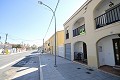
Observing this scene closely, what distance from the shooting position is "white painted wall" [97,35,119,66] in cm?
961

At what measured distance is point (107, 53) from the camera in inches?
396

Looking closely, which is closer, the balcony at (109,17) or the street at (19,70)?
the balcony at (109,17)

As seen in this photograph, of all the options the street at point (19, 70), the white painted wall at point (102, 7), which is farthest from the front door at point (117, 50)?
the street at point (19, 70)

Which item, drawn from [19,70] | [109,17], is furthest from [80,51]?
[19,70]

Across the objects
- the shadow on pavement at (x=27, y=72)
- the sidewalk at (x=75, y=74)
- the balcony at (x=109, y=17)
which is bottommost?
the shadow on pavement at (x=27, y=72)

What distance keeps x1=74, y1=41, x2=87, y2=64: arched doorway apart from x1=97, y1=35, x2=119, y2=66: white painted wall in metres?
3.67

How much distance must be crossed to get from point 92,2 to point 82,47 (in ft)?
21.2

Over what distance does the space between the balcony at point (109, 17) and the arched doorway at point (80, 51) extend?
4.99m

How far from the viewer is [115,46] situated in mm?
9258

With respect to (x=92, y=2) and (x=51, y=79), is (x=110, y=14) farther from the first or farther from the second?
(x=51, y=79)

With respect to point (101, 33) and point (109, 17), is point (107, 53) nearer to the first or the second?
point (101, 33)

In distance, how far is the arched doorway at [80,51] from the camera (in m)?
13.9

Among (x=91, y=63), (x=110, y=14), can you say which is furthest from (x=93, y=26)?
(x=91, y=63)

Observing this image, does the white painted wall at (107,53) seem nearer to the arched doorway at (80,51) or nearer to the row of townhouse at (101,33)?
the row of townhouse at (101,33)
